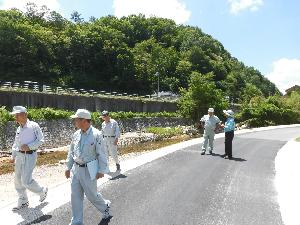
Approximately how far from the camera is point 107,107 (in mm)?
44969

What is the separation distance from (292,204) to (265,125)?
1668 inches

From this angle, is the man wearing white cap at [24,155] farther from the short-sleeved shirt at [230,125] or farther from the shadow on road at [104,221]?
the short-sleeved shirt at [230,125]

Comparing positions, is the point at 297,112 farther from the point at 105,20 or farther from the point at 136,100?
the point at 105,20

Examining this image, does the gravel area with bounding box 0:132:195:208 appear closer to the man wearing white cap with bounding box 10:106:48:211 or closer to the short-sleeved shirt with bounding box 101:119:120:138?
the man wearing white cap with bounding box 10:106:48:211

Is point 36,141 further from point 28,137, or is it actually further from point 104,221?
point 104,221

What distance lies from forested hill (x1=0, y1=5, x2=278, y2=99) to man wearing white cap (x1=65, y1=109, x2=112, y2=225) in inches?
2451

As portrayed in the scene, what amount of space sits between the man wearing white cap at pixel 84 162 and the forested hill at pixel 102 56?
62253 millimetres

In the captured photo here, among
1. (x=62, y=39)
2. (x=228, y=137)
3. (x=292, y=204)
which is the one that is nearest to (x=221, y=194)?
(x=292, y=204)

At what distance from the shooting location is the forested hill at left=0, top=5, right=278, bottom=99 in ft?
229

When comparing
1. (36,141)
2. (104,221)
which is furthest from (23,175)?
(104,221)

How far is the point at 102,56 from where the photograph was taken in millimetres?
84000

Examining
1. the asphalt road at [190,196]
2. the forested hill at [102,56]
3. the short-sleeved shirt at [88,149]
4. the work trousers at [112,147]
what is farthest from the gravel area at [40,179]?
the forested hill at [102,56]

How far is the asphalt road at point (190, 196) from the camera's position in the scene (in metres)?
7.72

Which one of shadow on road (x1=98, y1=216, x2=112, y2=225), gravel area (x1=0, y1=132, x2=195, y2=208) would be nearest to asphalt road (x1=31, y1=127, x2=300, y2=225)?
shadow on road (x1=98, y1=216, x2=112, y2=225)
